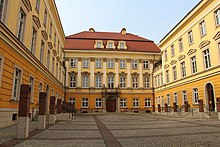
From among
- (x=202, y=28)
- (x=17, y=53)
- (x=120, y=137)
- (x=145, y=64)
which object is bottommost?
(x=120, y=137)

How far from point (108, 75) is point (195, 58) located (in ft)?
63.2

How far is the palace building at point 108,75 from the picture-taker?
37.8 m

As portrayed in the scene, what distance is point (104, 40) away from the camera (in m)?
41.8

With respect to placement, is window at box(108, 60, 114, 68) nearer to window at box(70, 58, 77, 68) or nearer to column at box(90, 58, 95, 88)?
column at box(90, 58, 95, 88)

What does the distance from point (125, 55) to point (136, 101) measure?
394 inches

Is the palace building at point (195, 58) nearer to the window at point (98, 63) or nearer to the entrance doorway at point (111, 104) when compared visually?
the entrance doorway at point (111, 104)

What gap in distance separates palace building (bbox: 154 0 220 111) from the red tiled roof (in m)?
9.31

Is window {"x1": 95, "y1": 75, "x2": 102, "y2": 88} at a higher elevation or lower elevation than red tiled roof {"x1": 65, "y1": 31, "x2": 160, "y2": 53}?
lower

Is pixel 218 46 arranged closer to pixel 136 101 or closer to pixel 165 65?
pixel 165 65

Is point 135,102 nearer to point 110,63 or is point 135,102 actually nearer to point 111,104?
point 111,104

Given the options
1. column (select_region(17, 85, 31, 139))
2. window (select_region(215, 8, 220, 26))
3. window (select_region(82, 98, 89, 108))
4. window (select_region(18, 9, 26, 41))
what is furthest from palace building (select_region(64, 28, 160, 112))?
column (select_region(17, 85, 31, 139))

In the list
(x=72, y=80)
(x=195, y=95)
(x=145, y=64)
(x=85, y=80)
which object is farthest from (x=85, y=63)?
(x=195, y=95)

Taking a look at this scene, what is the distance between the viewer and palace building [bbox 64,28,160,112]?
37756 mm

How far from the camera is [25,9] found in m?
13.0
